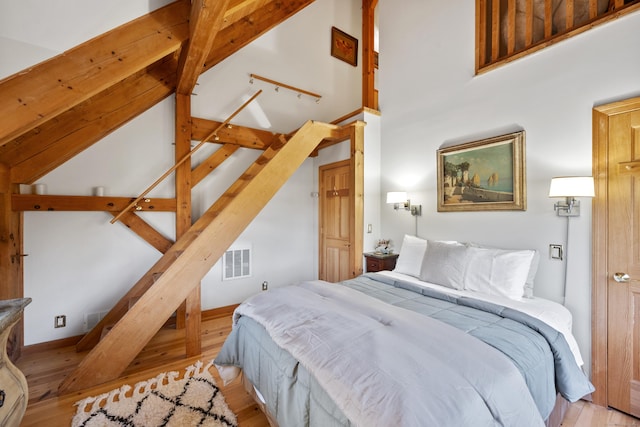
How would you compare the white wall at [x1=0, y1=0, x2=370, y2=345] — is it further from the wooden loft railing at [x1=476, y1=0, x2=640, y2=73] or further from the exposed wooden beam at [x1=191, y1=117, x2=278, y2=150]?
the wooden loft railing at [x1=476, y1=0, x2=640, y2=73]

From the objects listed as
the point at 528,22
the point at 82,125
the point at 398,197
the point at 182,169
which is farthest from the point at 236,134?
the point at 528,22

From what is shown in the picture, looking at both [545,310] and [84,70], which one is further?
[545,310]

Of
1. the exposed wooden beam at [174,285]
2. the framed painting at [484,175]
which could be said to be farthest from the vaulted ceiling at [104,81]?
the framed painting at [484,175]

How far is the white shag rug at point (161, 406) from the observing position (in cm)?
180

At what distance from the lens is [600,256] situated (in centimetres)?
201

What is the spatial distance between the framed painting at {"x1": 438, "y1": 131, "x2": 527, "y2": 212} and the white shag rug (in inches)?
108

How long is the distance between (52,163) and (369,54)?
13.2ft

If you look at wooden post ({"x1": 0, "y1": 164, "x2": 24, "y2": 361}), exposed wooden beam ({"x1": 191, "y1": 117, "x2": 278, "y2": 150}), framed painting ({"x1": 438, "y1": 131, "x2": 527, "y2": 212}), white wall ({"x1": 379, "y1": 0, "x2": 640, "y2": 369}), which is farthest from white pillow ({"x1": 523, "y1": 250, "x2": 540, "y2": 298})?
wooden post ({"x1": 0, "y1": 164, "x2": 24, "y2": 361})

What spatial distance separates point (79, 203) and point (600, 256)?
179 inches

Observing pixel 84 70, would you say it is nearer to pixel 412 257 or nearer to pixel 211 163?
pixel 211 163

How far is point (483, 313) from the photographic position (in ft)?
A: 5.90

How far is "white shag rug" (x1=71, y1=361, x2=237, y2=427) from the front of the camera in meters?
1.80

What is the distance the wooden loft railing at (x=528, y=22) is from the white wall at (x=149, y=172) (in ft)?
7.84

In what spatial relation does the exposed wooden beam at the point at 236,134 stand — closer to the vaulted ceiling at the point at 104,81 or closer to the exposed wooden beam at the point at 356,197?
the vaulted ceiling at the point at 104,81
